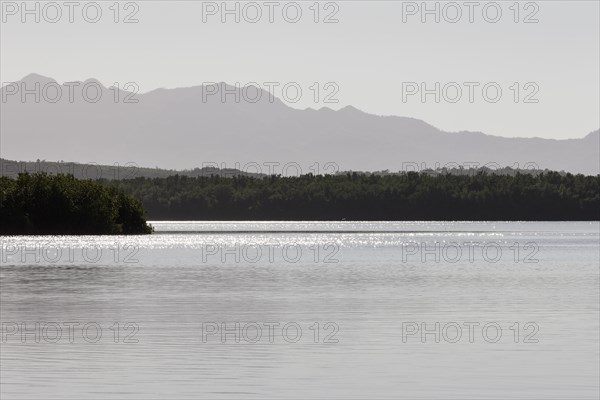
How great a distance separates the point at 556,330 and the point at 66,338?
55.3ft

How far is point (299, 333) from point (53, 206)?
400ft

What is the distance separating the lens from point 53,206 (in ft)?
534

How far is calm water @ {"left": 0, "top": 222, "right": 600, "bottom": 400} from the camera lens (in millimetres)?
33000

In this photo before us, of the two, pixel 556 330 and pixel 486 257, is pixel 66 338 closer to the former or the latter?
pixel 556 330

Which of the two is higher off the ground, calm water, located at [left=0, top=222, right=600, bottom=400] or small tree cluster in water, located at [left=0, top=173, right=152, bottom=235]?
small tree cluster in water, located at [left=0, top=173, right=152, bottom=235]

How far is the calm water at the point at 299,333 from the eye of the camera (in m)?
33.0

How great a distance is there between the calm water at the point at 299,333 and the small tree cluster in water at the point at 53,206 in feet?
239

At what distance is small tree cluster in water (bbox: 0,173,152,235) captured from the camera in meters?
162

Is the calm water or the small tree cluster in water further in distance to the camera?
the small tree cluster in water

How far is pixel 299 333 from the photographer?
44875 millimetres

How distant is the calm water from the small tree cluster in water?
72.9 metres

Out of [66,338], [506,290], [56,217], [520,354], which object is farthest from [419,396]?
[56,217]

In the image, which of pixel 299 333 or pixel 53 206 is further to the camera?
pixel 53 206

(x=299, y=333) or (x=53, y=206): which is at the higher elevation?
(x=53, y=206)
